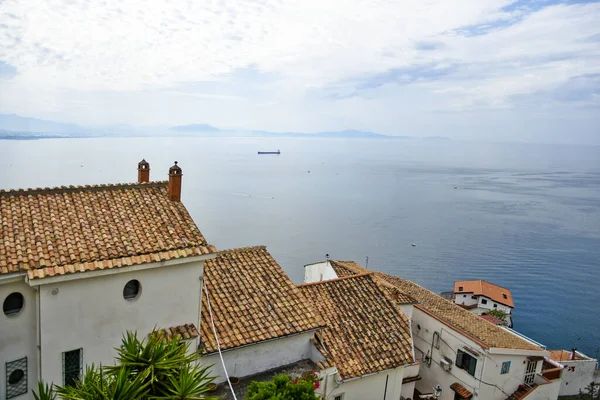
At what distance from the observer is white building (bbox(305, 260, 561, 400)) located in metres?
20.3

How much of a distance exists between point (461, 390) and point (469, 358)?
5.77 ft

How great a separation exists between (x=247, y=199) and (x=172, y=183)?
291 feet

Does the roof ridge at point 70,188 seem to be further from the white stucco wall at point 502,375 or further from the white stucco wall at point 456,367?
the white stucco wall at point 502,375

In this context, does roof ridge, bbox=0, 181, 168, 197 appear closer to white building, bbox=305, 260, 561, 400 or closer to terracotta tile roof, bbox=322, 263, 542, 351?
white building, bbox=305, 260, 561, 400

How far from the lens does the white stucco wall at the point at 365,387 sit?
46.6 ft

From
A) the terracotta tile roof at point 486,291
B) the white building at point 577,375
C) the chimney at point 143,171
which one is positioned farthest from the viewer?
the terracotta tile roof at point 486,291

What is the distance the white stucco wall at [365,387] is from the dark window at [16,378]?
8.29 m

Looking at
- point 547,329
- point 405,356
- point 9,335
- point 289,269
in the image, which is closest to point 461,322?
point 405,356

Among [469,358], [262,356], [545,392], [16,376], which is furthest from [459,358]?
[16,376]

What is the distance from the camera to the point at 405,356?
16.1 meters

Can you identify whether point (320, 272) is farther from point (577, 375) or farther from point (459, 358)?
point (577, 375)

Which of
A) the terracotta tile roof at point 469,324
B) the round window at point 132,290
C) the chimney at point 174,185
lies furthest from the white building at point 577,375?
the round window at point 132,290

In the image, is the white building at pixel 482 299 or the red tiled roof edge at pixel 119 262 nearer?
the red tiled roof edge at pixel 119 262

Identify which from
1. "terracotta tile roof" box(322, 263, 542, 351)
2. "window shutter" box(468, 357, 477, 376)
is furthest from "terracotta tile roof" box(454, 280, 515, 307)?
"window shutter" box(468, 357, 477, 376)
